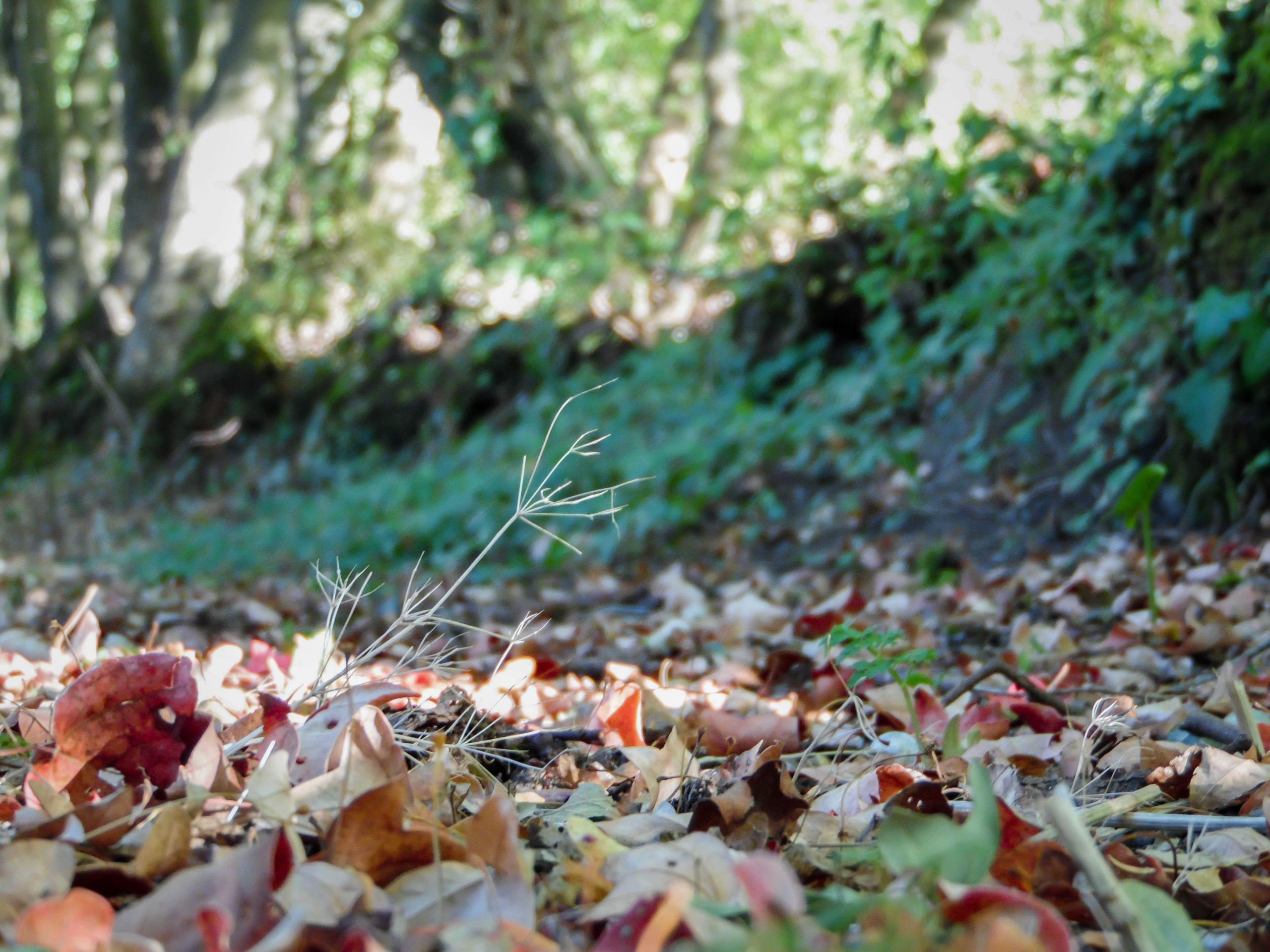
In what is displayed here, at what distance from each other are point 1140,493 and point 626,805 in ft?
5.05

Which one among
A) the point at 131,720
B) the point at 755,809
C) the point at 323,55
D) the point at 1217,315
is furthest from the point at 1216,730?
the point at 323,55

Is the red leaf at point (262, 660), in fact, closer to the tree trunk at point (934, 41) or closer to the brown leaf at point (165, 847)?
the brown leaf at point (165, 847)

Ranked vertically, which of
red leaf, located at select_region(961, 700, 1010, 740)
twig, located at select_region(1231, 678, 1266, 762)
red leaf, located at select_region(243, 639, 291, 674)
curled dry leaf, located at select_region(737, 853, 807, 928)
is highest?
curled dry leaf, located at select_region(737, 853, 807, 928)

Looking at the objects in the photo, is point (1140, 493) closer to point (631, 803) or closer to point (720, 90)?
point (631, 803)

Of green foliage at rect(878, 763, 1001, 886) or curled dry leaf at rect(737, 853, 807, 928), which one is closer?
curled dry leaf at rect(737, 853, 807, 928)

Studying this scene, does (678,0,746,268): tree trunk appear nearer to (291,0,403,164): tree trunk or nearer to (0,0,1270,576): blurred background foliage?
(0,0,1270,576): blurred background foliage

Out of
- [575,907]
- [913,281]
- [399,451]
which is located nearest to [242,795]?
[575,907]

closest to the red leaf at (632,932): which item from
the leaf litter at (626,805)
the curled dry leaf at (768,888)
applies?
the leaf litter at (626,805)

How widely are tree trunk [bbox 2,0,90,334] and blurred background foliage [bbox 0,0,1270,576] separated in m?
0.04

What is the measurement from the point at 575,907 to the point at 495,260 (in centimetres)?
730

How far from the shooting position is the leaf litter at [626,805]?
73 cm

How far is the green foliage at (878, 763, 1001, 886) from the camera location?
0.74 metres

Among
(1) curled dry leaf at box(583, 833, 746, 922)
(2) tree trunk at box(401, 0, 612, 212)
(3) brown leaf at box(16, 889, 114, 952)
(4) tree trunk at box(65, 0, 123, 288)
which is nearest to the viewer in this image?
(3) brown leaf at box(16, 889, 114, 952)

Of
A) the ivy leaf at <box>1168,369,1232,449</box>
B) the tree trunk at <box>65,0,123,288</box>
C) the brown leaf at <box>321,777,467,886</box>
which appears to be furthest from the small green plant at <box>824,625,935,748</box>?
the tree trunk at <box>65,0,123,288</box>
